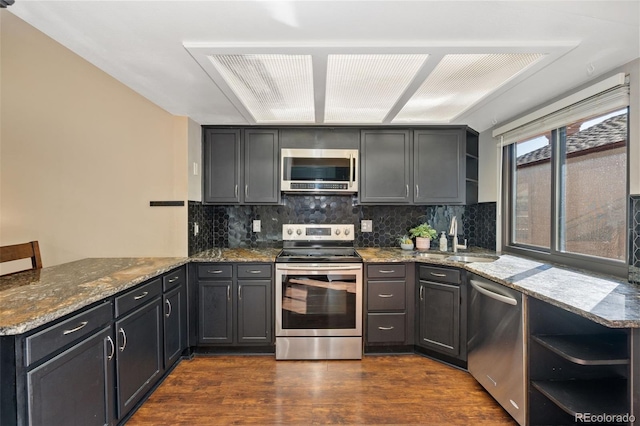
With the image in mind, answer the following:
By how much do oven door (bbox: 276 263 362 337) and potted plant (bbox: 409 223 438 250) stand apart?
95 centimetres

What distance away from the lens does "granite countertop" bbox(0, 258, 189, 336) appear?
117 cm

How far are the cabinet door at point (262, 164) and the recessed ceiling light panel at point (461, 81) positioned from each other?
136 centimetres

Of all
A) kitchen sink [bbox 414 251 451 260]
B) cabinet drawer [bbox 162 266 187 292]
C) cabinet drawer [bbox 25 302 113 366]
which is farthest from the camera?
kitchen sink [bbox 414 251 451 260]

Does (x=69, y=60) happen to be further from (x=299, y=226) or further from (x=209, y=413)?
(x=209, y=413)

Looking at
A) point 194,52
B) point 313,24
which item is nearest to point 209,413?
point 194,52

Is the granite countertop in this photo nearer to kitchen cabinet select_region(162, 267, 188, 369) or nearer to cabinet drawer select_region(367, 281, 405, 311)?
kitchen cabinet select_region(162, 267, 188, 369)

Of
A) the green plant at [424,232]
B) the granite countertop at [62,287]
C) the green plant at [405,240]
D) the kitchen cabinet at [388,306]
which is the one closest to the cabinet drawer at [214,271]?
the granite countertop at [62,287]

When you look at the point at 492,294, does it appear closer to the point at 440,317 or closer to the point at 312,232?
the point at 440,317

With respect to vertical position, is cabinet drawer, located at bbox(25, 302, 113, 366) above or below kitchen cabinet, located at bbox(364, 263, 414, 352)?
above

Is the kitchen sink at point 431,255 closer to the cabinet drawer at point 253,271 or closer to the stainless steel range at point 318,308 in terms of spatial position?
the stainless steel range at point 318,308

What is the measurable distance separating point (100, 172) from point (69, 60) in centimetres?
95

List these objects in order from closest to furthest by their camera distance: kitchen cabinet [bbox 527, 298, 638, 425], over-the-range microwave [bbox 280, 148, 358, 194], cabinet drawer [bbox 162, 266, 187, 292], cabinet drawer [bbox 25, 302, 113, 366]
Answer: cabinet drawer [bbox 25, 302, 113, 366]
kitchen cabinet [bbox 527, 298, 638, 425]
cabinet drawer [bbox 162, 266, 187, 292]
over-the-range microwave [bbox 280, 148, 358, 194]

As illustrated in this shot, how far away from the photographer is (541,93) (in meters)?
2.14

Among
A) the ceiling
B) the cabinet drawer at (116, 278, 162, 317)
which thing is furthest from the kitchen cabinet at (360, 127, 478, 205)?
the cabinet drawer at (116, 278, 162, 317)
